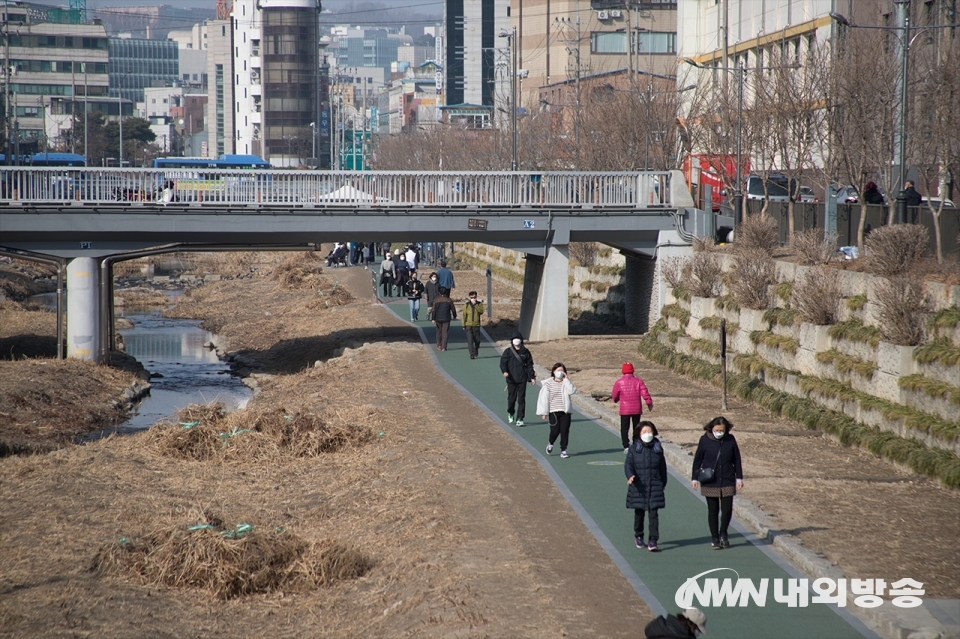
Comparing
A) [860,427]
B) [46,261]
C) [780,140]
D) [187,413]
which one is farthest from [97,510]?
[780,140]

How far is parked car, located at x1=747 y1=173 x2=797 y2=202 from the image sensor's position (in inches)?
1394

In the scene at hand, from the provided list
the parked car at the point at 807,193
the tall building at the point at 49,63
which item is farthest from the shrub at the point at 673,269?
the tall building at the point at 49,63

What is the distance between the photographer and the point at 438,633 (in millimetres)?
10062

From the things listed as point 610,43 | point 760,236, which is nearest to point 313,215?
point 760,236

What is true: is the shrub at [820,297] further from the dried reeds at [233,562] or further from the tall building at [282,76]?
the tall building at [282,76]

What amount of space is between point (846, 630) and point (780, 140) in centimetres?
2278

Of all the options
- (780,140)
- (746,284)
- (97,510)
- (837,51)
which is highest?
(837,51)

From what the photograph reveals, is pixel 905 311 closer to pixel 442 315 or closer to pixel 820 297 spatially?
pixel 820 297

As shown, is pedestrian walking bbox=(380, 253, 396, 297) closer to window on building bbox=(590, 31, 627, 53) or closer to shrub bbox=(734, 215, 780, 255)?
shrub bbox=(734, 215, 780, 255)

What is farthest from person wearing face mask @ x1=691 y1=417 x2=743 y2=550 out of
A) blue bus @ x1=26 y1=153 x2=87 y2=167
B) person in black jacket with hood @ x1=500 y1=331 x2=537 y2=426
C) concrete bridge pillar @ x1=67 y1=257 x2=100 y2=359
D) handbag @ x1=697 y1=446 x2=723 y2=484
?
blue bus @ x1=26 y1=153 x2=87 y2=167

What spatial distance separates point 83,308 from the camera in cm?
3066

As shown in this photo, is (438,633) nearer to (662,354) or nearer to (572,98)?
(662,354)

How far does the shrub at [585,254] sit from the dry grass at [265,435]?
22776mm

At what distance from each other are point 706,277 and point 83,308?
1675 cm
